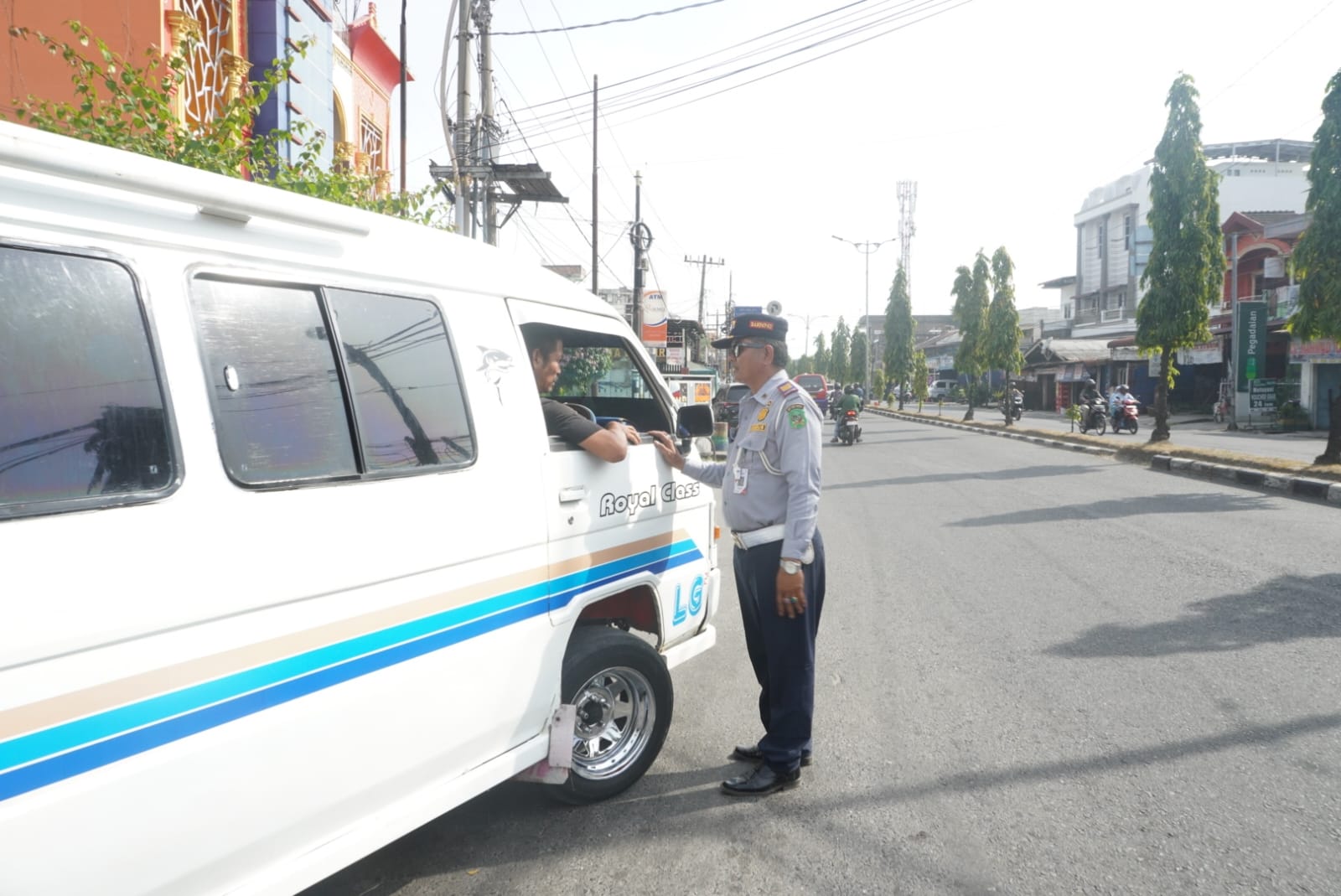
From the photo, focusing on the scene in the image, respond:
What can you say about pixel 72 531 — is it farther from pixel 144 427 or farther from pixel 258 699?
pixel 258 699

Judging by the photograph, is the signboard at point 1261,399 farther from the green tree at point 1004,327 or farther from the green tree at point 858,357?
the green tree at point 858,357

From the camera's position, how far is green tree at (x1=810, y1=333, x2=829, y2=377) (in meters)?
117

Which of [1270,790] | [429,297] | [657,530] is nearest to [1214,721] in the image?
[1270,790]

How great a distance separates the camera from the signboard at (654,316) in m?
22.3

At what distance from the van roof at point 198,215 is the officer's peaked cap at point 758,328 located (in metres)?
1.12

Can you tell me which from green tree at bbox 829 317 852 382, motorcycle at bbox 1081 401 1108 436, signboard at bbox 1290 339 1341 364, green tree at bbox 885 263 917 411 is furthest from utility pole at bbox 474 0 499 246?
green tree at bbox 829 317 852 382

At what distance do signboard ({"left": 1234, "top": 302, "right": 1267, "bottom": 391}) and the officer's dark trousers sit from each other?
30.1 m

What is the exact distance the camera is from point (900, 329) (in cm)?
5100

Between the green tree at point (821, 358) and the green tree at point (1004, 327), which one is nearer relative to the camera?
the green tree at point (1004, 327)

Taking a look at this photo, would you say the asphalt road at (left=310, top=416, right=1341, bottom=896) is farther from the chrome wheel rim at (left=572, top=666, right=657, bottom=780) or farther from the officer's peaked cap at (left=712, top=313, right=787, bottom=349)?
the officer's peaked cap at (left=712, top=313, right=787, bottom=349)

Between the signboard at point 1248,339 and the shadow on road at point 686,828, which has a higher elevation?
the signboard at point 1248,339

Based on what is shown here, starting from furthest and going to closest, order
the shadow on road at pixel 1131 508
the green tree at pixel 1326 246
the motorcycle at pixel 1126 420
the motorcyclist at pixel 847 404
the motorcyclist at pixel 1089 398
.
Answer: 1. the motorcyclist at pixel 1089 398
2. the motorcycle at pixel 1126 420
3. the motorcyclist at pixel 847 404
4. the green tree at pixel 1326 246
5. the shadow on road at pixel 1131 508

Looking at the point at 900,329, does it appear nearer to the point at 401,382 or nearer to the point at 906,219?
the point at 906,219

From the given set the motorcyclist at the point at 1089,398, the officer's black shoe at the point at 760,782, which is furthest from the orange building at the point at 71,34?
the motorcyclist at the point at 1089,398
